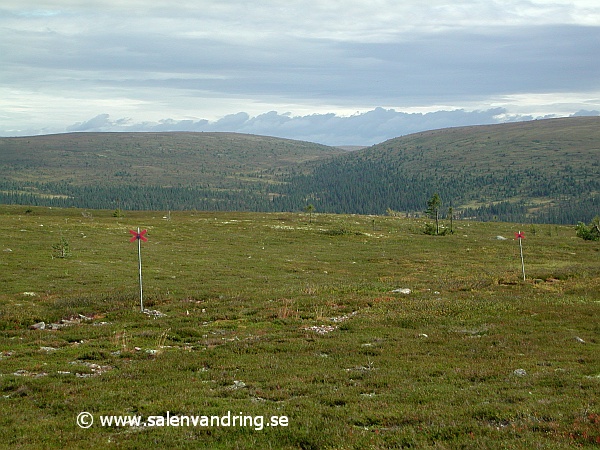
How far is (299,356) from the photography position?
19641 mm

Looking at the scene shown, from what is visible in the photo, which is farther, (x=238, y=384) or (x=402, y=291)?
(x=402, y=291)

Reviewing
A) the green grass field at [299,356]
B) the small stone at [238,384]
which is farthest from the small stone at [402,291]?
the small stone at [238,384]

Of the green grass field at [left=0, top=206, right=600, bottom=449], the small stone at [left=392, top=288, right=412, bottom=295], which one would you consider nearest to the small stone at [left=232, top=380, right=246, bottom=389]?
the green grass field at [left=0, top=206, right=600, bottom=449]

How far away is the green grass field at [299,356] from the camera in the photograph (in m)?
11.9

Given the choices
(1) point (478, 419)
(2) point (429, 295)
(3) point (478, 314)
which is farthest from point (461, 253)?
(1) point (478, 419)

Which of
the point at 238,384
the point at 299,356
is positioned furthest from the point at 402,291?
the point at 238,384

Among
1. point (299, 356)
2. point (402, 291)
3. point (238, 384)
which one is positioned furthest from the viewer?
point (402, 291)

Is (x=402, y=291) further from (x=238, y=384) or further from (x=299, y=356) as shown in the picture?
(x=238, y=384)

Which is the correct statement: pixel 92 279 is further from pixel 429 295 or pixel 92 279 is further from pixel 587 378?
pixel 587 378

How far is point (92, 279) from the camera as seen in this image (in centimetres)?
3953

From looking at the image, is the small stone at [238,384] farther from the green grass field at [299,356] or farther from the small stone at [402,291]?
the small stone at [402,291]

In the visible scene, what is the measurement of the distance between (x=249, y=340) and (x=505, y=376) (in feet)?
33.7

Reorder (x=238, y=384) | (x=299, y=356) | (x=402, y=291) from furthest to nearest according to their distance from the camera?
(x=402, y=291)
(x=299, y=356)
(x=238, y=384)

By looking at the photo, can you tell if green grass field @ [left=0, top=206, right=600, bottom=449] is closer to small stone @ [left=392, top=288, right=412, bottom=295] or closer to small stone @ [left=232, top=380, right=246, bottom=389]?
small stone @ [left=232, top=380, right=246, bottom=389]
